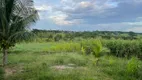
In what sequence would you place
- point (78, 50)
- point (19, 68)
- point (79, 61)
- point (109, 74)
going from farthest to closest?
point (78, 50)
point (79, 61)
point (19, 68)
point (109, 74)

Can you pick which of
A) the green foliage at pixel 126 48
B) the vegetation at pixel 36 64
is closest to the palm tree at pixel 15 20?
the vegetation at pixel 36 64

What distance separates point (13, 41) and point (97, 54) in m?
5.43

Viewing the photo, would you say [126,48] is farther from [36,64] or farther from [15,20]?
[15,20]

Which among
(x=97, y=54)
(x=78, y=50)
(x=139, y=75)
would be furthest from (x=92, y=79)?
(x=78, y=50)

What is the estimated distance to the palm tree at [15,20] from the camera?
1501cm

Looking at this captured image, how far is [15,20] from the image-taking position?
51.0ft

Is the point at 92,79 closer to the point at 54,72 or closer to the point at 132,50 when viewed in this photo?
the point at 54,72

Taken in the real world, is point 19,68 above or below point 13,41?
below

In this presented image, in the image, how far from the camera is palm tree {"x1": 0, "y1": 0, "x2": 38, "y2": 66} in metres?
15.0

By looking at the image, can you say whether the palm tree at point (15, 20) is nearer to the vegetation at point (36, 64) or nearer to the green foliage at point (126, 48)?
the vegetation at point (36, 64)

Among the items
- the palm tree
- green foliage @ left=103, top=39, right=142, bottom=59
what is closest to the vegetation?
the palm tree

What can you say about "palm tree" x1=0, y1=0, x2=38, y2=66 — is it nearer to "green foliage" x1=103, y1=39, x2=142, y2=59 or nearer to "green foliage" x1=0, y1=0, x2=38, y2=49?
"green foliage" x1=0, y1=0, x2=38, y2=49

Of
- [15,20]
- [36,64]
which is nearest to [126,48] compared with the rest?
[36,64]

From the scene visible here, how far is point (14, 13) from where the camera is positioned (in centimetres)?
1587
